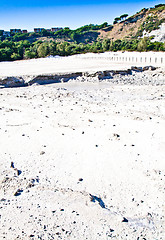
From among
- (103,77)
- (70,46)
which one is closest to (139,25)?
(70,46)

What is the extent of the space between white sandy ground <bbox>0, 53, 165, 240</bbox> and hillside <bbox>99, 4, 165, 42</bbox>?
68288mm

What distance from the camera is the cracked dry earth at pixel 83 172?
4309 mm

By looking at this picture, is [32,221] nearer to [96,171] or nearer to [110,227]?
[110,227]

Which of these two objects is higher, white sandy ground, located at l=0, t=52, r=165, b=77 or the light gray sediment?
white sandy ground, located at l=0, t=52, r=165, b=77

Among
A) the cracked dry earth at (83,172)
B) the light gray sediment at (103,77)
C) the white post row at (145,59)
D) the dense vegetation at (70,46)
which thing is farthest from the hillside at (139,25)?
the cracked dry earth at (83,172)

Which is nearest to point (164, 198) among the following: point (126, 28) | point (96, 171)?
point (96, 171)

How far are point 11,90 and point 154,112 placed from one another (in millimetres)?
11202

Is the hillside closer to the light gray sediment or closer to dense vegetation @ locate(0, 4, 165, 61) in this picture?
dense vegetation @ locate(0, 4, 165, 61)

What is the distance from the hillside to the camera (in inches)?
2921

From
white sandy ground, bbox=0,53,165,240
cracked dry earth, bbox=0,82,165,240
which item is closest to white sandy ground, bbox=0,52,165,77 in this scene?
white sandy ground, bbox=0,53,165,240

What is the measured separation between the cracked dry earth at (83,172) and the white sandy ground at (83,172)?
20mm

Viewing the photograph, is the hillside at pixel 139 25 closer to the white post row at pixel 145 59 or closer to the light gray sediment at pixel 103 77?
the white post row at pixel 145 59

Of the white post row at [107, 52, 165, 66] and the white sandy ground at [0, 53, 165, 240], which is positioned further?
the white post row at [107, 52, 165, 66]

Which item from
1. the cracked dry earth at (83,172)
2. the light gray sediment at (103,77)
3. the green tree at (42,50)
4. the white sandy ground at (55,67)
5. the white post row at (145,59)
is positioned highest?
the green tree at (42,50)
